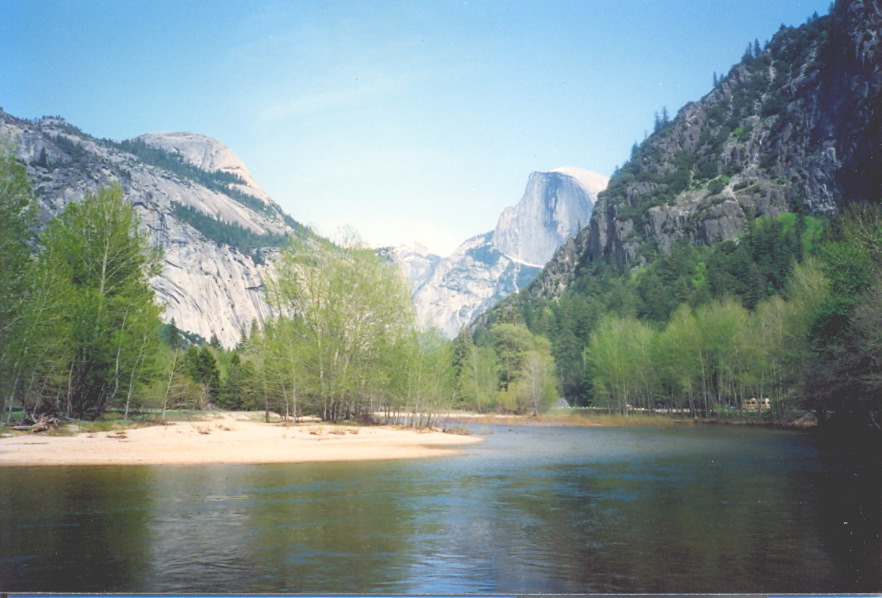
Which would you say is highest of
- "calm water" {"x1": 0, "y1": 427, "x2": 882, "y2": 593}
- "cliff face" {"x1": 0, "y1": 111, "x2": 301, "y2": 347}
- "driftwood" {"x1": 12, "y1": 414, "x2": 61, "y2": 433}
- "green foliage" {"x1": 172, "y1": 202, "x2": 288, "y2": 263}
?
"green foliage" {"x1": 172, "y1": 202, "x2": 288, "y2": 263}

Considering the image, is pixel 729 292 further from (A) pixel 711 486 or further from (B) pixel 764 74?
(A) pixel 711 486

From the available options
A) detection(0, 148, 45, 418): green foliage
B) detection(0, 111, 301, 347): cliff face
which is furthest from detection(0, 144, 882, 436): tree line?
detection(0, 111, 301, 347): cliff face

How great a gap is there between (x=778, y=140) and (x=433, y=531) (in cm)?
1694

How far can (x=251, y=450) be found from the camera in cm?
1720

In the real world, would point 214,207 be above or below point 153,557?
above

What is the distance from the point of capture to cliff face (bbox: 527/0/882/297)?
1026 centimetres

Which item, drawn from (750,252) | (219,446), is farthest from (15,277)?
(750,252)

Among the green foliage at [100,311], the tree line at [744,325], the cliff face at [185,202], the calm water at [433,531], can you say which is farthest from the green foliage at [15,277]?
the tree line at [744,325]

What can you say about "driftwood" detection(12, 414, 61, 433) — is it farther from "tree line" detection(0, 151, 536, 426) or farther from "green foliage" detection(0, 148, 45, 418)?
"green foliage" detection(0, 148, 45, 418)

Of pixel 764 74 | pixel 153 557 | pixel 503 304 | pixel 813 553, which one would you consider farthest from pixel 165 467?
pixel 503 304

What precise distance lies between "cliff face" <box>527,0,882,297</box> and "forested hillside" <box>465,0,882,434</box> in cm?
8

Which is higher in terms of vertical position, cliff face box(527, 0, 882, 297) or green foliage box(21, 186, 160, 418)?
cliff face box(527, 0, 882, 297)

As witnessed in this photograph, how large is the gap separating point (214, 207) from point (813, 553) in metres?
43.7

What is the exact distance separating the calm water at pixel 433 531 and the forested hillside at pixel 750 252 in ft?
20.5
